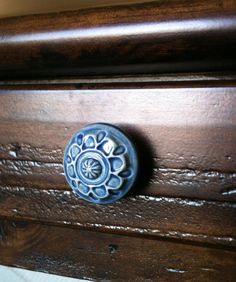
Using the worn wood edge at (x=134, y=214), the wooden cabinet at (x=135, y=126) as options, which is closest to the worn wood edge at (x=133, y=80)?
the wooden cabinet at (x=135, y=126)

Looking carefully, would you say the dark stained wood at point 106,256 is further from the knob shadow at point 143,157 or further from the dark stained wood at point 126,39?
the dark stained wood at point 126,39

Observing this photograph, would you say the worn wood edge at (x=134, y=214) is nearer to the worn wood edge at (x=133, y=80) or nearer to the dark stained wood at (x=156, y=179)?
the dark stained wood at (x=156, y=179)

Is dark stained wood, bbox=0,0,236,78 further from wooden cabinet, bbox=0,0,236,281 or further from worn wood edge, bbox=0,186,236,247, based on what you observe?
worn wood edge, bbox=0,186,236,247

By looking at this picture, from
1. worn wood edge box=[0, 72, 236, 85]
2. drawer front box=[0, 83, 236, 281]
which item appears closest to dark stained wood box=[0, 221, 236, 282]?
drawer front box=[0, 83, 236, 281]

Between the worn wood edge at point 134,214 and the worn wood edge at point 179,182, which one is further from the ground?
the worn wood edge at point 179,182

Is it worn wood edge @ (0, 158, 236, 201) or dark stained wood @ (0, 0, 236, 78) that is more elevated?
dark stained wood @ (0, 0, 236, 78)

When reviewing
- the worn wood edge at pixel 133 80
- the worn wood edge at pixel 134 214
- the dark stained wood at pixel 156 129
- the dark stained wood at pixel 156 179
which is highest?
the worn wood edge at pixel 133 80

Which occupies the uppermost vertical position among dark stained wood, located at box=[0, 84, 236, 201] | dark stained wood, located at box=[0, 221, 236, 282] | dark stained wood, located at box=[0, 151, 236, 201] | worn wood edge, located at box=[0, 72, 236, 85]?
worn wood edge, located at box=[0, 72, 236, 85]

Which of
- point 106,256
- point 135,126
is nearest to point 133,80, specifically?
point 135,126
